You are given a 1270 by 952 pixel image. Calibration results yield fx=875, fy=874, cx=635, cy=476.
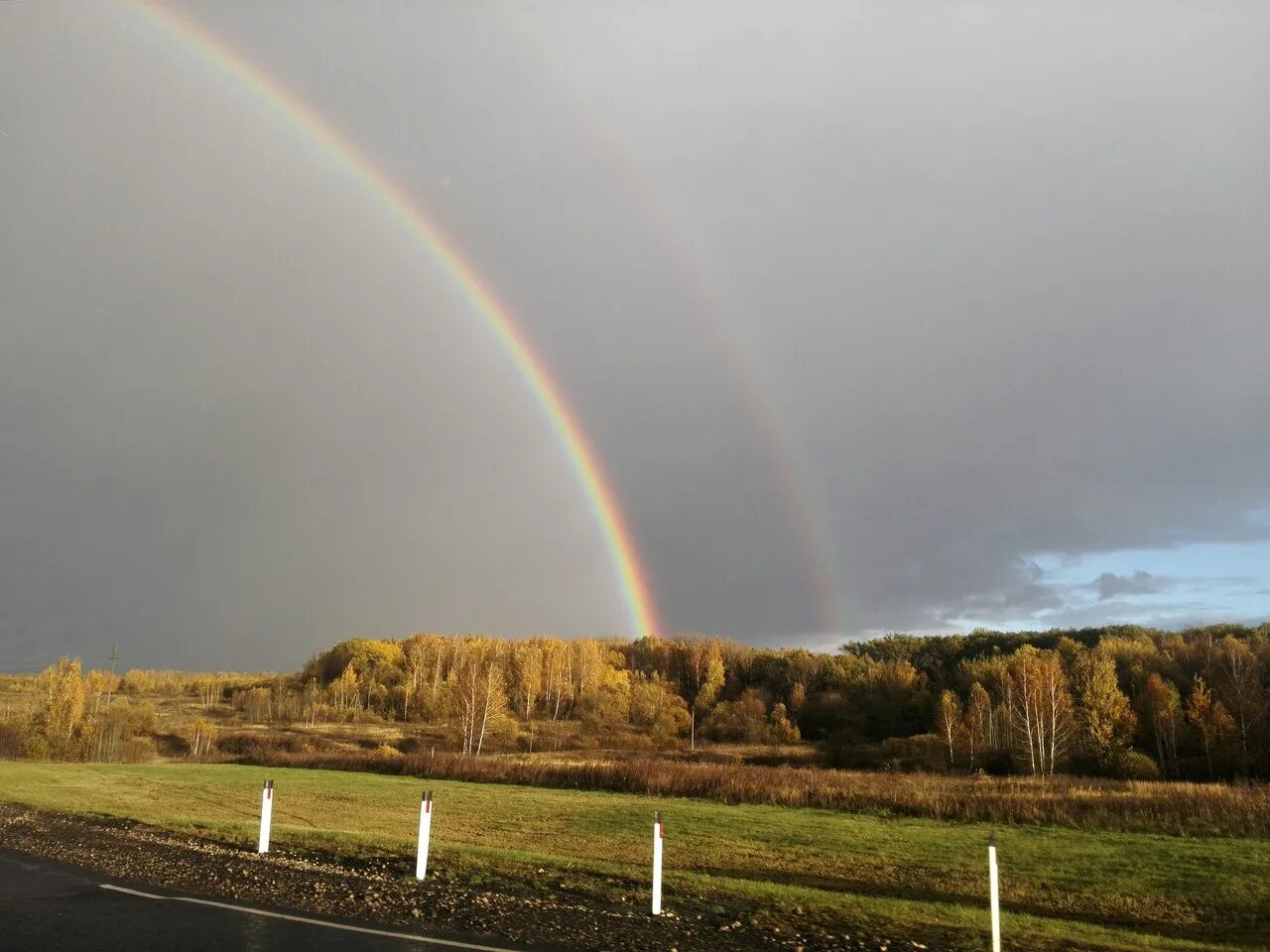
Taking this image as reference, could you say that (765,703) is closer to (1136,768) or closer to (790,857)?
(1136,768)

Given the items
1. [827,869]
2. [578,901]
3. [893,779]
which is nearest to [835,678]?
[893,779]

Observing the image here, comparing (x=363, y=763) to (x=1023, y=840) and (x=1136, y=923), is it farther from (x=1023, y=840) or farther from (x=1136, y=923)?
(x=1136, y=923)

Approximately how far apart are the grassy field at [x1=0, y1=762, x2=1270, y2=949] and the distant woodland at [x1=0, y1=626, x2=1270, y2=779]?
33.6 meters

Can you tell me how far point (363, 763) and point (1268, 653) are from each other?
9000cm

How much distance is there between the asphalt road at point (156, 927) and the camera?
8.51 metres

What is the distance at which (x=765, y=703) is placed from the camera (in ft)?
409

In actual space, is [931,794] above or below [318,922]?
below

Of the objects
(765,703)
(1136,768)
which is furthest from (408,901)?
(765,703)

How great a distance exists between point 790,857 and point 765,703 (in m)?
108

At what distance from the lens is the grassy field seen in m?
12.7

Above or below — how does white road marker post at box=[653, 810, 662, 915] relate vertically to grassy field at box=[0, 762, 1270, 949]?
above

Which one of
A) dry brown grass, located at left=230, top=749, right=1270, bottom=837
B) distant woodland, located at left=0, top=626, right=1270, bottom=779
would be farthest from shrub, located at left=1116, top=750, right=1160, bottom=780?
dry brown grass, located at left=230, top=749, right=1270, bottom=837

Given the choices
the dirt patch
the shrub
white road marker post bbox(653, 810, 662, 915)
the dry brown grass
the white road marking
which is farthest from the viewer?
the shrub

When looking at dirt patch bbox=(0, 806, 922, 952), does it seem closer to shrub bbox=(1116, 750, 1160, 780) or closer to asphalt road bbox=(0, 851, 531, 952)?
asphalt road bbox=(0, 851, 531, 952)
